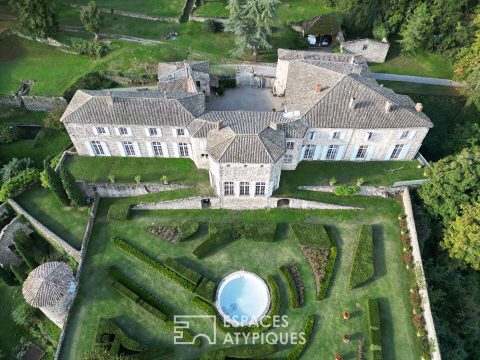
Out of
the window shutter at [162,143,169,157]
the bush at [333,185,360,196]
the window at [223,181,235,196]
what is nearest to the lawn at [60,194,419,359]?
the bush at [333,185,360,196]

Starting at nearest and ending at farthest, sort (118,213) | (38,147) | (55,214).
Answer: (118,213) → (55,214) → (38,147)

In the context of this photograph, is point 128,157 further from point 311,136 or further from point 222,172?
point 311,136

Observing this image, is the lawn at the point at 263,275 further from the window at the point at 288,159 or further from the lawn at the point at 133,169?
the window at the point at 288,159

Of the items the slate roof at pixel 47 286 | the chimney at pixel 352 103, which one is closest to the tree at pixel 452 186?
the chimney at pixel 352 103

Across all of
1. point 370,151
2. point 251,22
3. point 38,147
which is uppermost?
point 251,22

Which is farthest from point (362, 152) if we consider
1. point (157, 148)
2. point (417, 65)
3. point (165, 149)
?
point (157, 148)

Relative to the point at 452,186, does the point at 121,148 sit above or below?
below

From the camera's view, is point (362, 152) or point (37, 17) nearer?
point (362, 152)

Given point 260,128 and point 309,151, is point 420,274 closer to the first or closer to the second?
point 309,151
